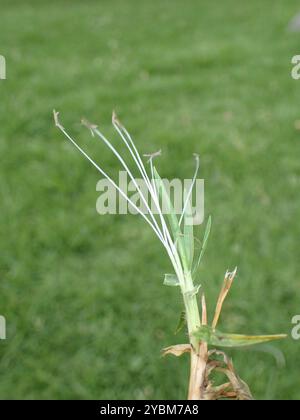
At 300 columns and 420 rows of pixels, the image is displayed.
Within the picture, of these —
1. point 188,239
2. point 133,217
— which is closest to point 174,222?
point 188,239

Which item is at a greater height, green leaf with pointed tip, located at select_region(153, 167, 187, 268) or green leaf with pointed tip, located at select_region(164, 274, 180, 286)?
green leaf with pointed tip, located at select_region(153, 167, 187, 268)

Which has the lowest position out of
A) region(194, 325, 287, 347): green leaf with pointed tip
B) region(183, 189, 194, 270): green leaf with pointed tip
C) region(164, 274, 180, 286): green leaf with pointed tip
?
region(194, 325, 287, 347): green leaf with pointed tip

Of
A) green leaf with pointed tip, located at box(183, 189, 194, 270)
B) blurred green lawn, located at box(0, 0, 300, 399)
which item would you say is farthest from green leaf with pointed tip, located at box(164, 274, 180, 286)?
blurred green lawn, located at box(0, 0, 300, 399)

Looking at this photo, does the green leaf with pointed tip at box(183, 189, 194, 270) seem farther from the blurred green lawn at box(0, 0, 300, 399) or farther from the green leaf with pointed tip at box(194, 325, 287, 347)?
the blurred green lawn at box(0, 0, 300, 399)

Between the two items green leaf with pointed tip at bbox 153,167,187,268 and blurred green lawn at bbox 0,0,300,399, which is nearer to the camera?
green leaf with pointed tip at bbox 153,167,187,268

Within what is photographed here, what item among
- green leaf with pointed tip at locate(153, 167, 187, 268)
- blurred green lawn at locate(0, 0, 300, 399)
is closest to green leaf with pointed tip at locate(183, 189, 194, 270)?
green leaf with pointed tip at locate(153, 167, 187, 268)

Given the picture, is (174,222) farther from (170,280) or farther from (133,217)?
(133,217)

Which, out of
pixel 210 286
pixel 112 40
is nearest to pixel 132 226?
pixel 210 286
